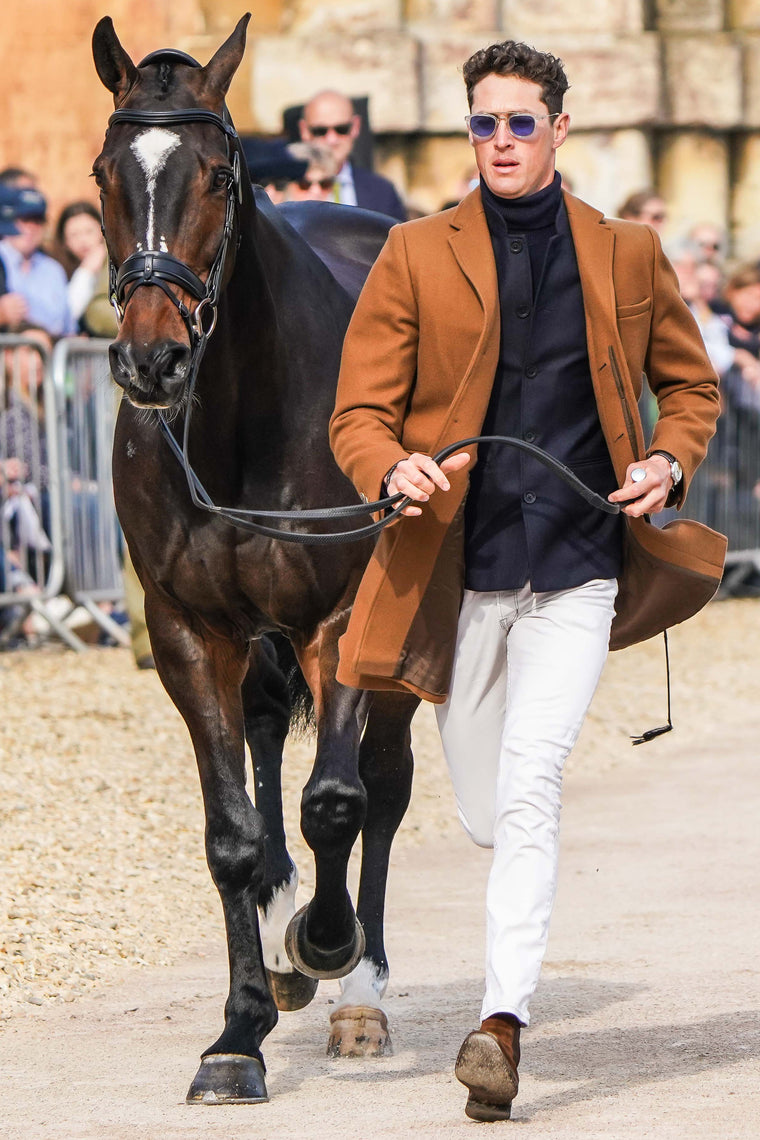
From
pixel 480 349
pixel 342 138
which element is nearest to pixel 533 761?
pixel 480 349

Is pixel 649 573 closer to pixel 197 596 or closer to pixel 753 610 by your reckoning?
pixel 197 596

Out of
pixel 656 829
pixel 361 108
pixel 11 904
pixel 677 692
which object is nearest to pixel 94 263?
pixel 361 108

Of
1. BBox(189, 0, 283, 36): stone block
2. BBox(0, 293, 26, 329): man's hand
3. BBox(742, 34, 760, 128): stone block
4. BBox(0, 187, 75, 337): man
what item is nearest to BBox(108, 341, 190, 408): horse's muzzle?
BBox(0, 293, 26, 329): man's hand

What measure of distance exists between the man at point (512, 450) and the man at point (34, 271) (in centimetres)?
754

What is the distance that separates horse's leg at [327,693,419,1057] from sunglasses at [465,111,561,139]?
1.74 metres

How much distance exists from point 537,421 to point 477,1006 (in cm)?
167

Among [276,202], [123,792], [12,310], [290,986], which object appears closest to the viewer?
[290,986]

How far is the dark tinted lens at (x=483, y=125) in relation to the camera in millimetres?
4539

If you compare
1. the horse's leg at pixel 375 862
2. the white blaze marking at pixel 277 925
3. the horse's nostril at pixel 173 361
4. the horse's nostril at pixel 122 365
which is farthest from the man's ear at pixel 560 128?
the white blaze marking at pixel 277 925

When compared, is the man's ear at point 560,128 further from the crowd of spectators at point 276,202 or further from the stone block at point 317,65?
the stone block at point 317,65

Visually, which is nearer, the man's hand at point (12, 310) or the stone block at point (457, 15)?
the man's hand at point (12, 310)

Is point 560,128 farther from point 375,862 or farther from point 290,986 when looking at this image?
point 290,986

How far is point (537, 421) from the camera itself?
4.60 meters

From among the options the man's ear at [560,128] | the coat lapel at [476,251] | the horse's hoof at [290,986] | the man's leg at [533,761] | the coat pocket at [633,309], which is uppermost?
the man's ear at [560,128]
